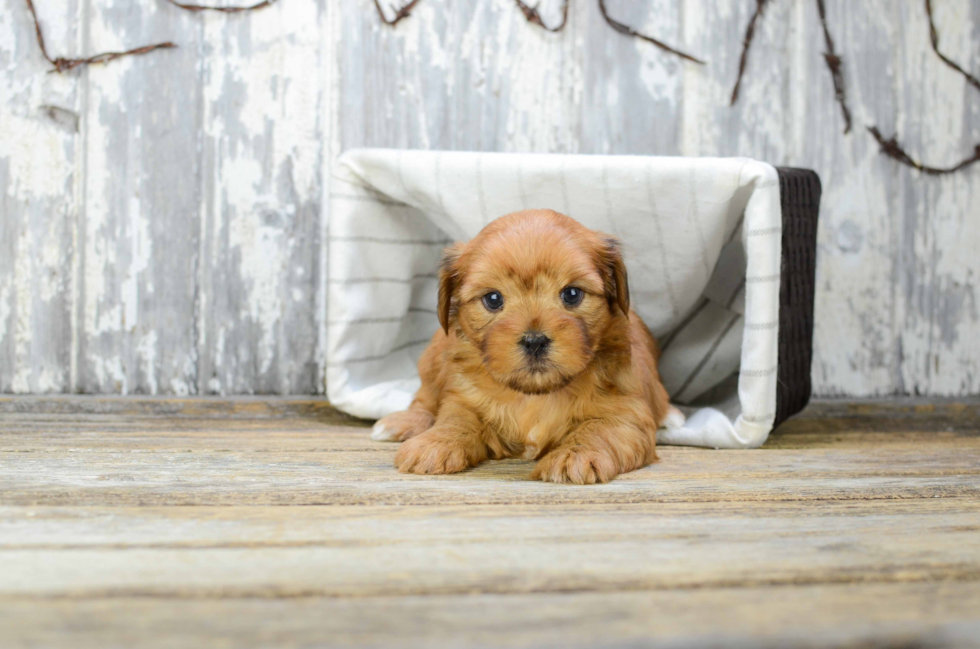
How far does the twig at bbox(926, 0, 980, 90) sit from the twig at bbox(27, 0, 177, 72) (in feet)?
10.4

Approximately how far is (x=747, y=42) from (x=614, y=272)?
63.6 inches

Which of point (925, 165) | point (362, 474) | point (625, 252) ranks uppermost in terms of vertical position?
point (925, 165)

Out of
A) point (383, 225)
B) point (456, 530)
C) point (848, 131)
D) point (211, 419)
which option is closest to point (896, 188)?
point (848, 131)

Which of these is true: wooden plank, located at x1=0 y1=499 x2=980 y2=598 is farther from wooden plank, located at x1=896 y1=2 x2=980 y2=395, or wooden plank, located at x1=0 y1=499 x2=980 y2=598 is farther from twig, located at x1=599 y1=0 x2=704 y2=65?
twig, located at x1=599 y1=0 x2=704 y2=65

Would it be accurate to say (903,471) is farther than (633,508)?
Yes

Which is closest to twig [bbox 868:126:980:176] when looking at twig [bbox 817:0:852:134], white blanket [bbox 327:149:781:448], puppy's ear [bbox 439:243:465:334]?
twig [bbox 817:0:852:134]

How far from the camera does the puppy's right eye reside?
1933mm

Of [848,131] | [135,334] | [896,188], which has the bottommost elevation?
[135,334]

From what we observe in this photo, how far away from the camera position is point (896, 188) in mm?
3102

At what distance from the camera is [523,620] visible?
3.27 ft

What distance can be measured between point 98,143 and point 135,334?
783mm

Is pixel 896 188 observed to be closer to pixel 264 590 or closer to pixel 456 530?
pixel 456 530

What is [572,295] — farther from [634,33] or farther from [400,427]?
[634,33]

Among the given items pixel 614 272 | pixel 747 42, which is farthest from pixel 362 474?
pixel 747 42
